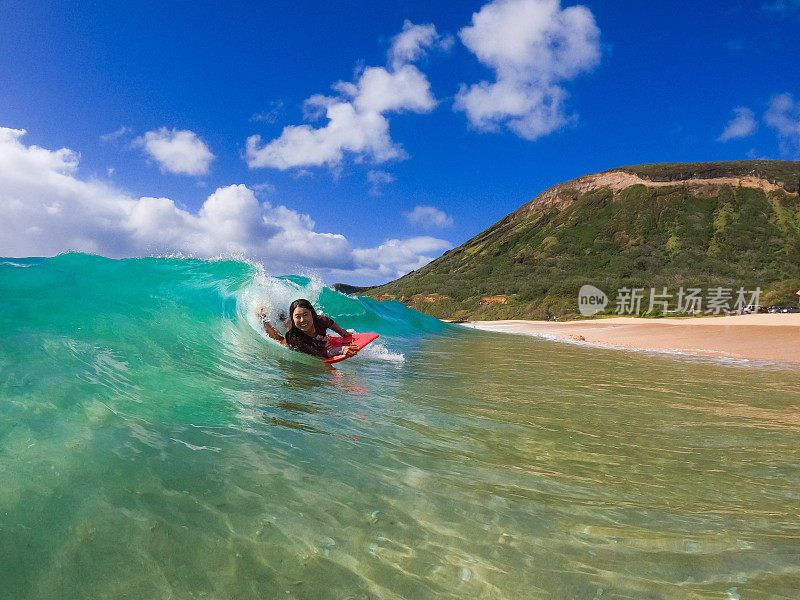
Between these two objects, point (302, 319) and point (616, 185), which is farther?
point (616, 185)

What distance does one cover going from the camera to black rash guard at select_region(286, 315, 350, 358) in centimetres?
919

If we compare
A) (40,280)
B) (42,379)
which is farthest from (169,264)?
(42,379)

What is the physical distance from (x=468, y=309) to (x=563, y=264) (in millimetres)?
28759

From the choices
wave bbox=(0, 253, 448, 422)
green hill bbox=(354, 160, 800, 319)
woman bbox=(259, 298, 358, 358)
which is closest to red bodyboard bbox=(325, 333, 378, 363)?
woman bbox=(259, 298, 358, 358)

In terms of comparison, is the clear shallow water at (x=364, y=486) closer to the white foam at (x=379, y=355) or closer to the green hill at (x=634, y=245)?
the white foam at (x=379, y=355)

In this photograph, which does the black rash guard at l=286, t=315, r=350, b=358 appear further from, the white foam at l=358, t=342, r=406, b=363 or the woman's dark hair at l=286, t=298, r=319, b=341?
the white foam at l=358, t=342, r=406, b=363

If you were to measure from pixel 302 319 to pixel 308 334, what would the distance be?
17.2 inches

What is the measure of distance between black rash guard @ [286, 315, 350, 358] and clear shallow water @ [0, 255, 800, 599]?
2.67 meters

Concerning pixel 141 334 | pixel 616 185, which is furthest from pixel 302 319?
pixel 616 185

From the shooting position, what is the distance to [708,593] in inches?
76.0

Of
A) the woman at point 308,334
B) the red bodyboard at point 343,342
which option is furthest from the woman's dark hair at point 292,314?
the red bodyboard at point 343,342

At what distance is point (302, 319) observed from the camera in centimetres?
884

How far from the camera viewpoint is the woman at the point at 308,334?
8898mm

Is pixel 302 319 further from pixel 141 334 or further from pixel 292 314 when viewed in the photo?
pixel 141 334
